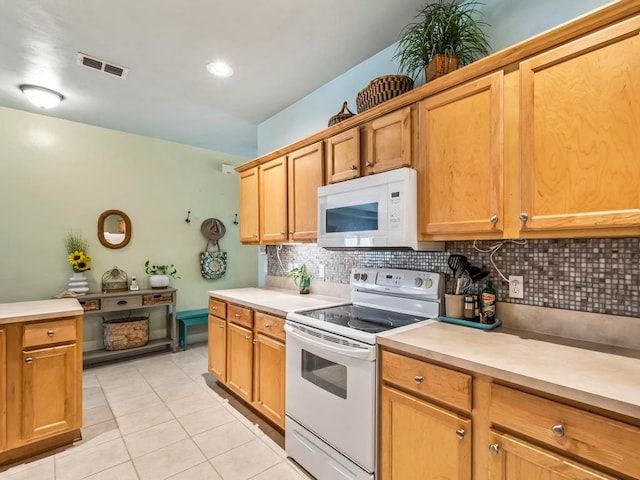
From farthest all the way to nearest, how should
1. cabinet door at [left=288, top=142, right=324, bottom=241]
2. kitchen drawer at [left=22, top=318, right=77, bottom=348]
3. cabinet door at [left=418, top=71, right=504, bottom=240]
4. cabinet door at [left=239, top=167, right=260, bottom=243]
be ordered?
cabinet door at [left=239, top=167, right=260, bottom=243] < cabinet door at [left=288, top=142, right=324, bottom=241] < kitchen drawer at [left=22, top=318, right=77, bottom=348] < cabinet door at [left=418, top=71, right=504, bottom=240]

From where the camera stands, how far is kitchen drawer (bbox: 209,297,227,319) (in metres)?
2.86

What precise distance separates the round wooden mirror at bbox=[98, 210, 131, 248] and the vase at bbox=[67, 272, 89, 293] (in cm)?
46

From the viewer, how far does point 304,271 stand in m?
3.00

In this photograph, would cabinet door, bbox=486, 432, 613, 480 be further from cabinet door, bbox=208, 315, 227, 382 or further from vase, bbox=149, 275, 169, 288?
vase, bbox=149, 275, 169, 288

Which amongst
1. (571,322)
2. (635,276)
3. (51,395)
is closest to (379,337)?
(571,322)

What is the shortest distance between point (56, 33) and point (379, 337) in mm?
2870

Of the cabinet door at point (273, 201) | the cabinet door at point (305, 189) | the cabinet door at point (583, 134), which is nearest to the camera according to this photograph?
the cabinet door at point (583, 134)

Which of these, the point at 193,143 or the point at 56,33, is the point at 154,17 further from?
the point at 193,143

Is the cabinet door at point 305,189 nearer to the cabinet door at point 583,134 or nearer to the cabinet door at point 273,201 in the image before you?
the cabinet door at point 273,201

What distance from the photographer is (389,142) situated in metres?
1.92

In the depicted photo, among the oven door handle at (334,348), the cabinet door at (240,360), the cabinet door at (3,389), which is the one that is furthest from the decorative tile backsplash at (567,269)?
the cabinet door at (3,389)

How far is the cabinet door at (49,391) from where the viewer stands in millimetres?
2043

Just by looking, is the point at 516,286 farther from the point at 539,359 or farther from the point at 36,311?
the point at 36,311

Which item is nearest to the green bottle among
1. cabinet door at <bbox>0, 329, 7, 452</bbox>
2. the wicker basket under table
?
cabinet door at <bbox>0, 329, 7, 452</bbox>
